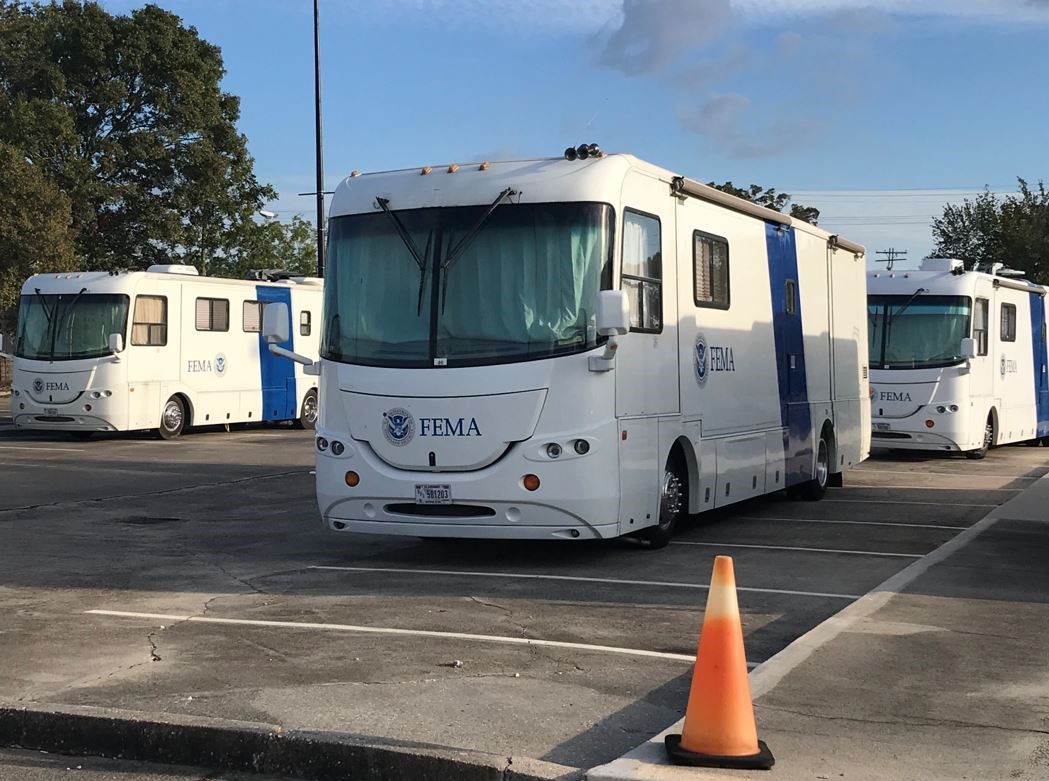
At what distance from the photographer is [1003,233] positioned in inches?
2432

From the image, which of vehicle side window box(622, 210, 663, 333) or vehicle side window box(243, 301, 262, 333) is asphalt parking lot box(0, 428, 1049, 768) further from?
vehicle side window box(243, 301, 262, 333)

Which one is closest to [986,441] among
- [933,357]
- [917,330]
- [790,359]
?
[933,357]

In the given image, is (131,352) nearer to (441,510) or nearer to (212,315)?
(212,315)

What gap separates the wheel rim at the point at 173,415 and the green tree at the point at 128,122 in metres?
21.3

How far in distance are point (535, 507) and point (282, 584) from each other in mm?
1982

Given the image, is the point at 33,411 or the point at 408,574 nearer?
the point at 408,574

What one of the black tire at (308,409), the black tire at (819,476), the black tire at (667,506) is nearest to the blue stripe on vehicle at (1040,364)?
the black tire at (819,476)

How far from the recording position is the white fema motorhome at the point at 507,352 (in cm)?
1109

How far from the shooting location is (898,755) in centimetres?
588

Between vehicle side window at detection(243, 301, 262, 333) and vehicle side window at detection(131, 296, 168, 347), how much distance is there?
7.86ft

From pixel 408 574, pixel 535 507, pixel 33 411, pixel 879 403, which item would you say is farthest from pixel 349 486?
pixel 33 411

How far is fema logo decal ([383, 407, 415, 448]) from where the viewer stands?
37.1 feet

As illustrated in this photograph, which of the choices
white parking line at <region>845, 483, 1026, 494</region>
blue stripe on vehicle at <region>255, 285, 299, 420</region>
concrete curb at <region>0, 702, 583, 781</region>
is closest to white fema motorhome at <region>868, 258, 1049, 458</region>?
white parking line at <region>845, 483, 1026, 494</region>

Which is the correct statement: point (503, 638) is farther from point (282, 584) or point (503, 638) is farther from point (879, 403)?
point (879, 403)
